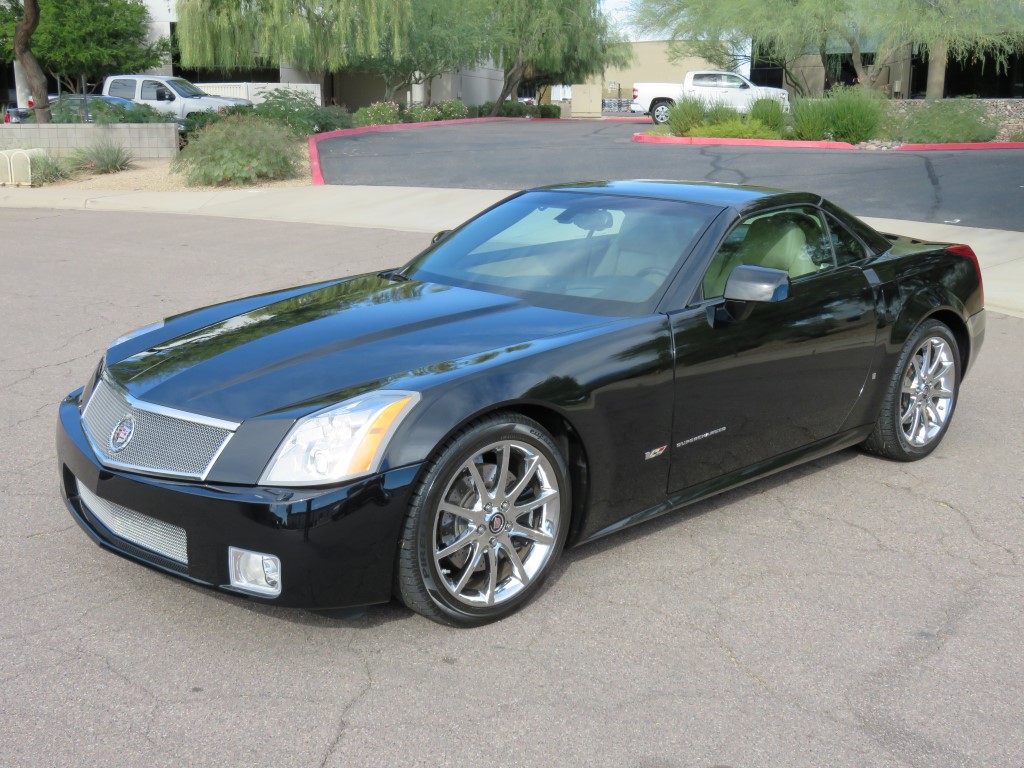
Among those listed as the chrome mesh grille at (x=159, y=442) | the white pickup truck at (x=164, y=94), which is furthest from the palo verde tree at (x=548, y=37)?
the chrome mesh grille at (x=159, y=442)

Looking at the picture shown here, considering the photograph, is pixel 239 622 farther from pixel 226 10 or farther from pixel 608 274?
pixel 226 10

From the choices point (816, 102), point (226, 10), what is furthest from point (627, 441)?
point (226, 10)

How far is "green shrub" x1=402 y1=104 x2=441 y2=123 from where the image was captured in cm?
3662

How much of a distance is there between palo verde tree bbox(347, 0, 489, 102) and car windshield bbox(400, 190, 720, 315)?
33549 mm

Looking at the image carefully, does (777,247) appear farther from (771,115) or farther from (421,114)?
(421,114)

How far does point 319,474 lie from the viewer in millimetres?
3531

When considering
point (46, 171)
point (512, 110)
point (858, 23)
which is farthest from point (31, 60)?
point (512, 110)

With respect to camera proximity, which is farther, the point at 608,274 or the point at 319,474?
the point at 608,274

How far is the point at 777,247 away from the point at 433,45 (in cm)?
3703

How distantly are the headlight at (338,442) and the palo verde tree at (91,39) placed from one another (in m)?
40.4

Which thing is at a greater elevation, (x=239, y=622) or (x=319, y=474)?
(x=319, y=474)

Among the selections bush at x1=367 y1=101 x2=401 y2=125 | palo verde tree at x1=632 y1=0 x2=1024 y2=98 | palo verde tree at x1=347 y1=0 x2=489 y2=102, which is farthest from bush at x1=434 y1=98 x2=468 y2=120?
palo verde tree at x1=632 y1=0 x2=1024 y2=98

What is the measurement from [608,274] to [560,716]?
82.6 inches

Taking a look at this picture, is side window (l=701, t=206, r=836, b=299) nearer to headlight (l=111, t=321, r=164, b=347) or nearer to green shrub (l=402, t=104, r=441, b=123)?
headlight (l=111, t=321, r=164, b=347)
